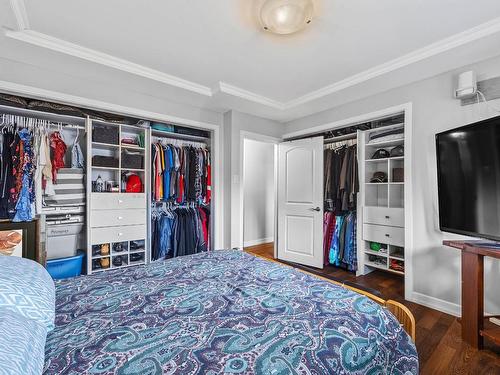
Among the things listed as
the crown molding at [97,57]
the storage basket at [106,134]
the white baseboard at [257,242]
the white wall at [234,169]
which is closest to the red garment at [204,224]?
the white wall at [234,169]

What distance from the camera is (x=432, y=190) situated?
7.58 feet

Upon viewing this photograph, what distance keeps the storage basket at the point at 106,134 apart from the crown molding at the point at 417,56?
2.32 metres

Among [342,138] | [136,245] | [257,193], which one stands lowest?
[136,245]

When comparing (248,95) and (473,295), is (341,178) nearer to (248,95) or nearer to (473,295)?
(248,95)

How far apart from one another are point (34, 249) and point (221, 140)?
2.32 metres

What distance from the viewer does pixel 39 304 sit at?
32.4 inches

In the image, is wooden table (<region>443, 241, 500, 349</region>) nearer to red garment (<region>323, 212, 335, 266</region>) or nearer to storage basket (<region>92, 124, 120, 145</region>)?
red garment (<region>323, 212, 335, 266</region>)

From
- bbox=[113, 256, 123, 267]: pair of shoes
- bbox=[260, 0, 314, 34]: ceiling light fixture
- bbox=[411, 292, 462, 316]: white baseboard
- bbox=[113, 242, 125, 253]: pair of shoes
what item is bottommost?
bbox=[411, 292, 462, 316]: white baseboard

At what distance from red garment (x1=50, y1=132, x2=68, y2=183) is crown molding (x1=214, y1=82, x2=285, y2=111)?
1.78 meters

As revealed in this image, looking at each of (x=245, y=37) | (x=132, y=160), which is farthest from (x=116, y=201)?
(x=245, y=37)

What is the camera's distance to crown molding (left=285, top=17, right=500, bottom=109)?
1760 millimetres

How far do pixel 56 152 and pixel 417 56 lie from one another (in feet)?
11.7

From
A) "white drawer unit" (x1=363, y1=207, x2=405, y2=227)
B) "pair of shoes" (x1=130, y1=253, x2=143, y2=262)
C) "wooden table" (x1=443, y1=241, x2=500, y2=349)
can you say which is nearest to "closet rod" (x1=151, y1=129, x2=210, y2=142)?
"pair of shoes" (x1=130, y1=253, x2=143, y2=262)

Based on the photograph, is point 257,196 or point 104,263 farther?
point 257,196
